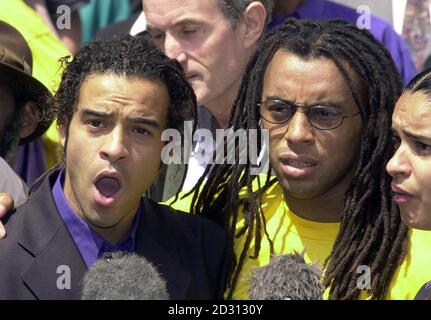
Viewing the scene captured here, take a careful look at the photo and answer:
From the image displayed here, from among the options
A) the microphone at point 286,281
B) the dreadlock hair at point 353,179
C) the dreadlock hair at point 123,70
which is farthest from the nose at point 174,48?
the microphone at point 286,281

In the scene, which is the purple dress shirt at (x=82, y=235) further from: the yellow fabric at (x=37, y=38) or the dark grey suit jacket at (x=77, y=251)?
the yellow fabric at (x=37, y=38)

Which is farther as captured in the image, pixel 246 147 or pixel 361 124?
pixel 246 147

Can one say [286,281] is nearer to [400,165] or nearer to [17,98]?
[400,165]

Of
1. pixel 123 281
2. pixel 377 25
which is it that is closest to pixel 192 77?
pixel 377 25

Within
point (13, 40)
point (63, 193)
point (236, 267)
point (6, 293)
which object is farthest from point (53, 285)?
point (13, 40)

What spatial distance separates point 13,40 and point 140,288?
97.1 inches

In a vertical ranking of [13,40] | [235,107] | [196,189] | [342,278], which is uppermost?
[13,40]

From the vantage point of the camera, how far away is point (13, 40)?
4.90 metres

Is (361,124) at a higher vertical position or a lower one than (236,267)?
higher

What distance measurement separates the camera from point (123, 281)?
2.66m

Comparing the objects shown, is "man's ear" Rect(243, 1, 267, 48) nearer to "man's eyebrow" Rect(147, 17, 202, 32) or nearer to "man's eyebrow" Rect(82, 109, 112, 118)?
"man's eyebrow" Rect(147, 17, 202, 32)

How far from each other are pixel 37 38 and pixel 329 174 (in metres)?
2.01

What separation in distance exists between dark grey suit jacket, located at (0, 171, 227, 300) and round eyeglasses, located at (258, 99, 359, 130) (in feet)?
1.51

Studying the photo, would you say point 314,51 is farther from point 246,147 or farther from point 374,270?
point 374,270
